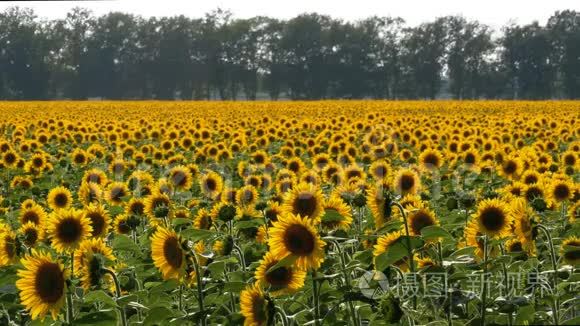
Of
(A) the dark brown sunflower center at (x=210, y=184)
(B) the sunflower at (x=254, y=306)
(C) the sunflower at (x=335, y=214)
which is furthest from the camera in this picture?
(A) the dark brown sunflower center at (x=210, y=184)

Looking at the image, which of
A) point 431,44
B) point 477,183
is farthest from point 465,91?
point 477,183

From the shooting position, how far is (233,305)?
403cm

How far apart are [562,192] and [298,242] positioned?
10.8 ft

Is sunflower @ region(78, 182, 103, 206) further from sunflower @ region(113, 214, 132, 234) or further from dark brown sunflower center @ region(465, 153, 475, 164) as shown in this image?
dark brown sunflower center @ region(465, 153, 475, 164)

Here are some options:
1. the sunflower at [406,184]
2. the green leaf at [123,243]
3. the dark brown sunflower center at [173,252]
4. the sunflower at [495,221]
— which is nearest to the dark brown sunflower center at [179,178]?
the sunflower at [406,184]

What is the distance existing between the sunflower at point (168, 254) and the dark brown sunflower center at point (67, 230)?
768mm

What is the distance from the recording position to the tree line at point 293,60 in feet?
316

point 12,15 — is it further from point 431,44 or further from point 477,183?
Answer: point 477,183

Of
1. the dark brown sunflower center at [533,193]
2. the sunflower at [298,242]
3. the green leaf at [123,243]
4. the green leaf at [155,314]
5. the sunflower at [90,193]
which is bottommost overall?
the sunflower at [90,193]

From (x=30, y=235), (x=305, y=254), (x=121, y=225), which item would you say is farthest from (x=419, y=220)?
(x=121, y=225)

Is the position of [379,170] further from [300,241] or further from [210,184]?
[300,241]

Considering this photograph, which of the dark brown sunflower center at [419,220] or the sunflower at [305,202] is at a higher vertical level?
the sunflower at [305,202]

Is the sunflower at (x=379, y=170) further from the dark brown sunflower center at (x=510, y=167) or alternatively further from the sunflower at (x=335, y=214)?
the sunflower at (x=335, y=214)

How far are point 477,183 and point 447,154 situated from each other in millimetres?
2603
